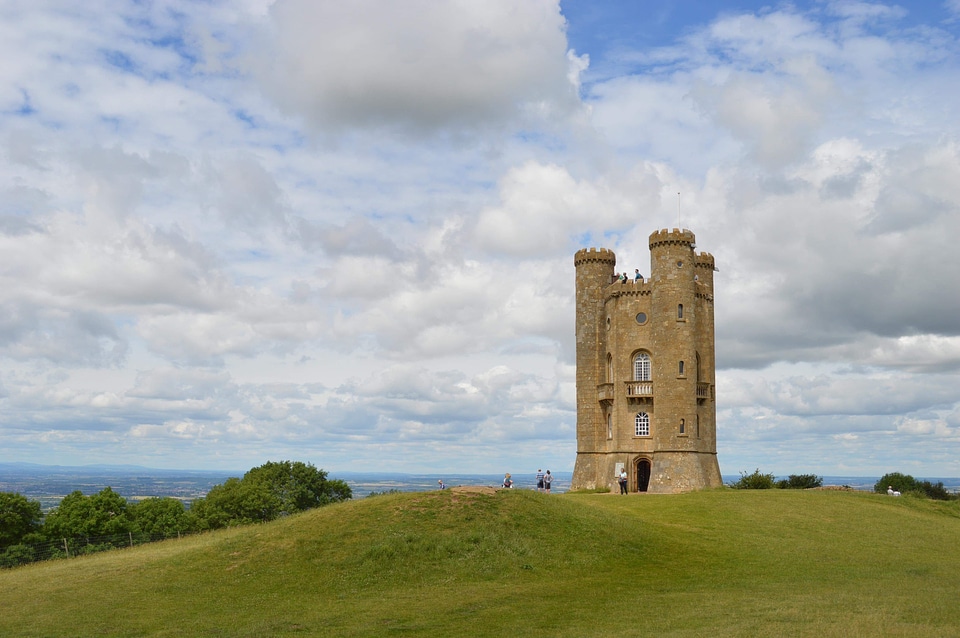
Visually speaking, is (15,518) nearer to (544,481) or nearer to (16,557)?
(16,557)

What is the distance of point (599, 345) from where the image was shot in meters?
67.2

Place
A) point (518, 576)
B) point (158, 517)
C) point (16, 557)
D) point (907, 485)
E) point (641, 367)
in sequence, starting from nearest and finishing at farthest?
point (518, 576), point (16, 557), point (641, 367), point (158, 517), point (907, 485)

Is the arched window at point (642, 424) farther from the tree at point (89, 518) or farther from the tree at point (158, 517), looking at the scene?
the tree at point (89, 518)

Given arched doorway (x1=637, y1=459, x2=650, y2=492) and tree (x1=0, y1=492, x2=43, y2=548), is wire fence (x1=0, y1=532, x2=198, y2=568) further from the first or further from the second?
arched doorway (x1=637, y1=459, x2=650, y2=492)

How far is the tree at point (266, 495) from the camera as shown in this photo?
64.9 m

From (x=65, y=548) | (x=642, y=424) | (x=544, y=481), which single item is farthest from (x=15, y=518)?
(x=642, y=424)

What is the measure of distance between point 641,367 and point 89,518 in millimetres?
41668

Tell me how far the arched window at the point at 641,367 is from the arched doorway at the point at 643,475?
6.47 m

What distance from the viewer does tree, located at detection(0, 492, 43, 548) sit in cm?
5509

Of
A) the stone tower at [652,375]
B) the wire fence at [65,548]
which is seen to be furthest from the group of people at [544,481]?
the wire fence at [65,548]

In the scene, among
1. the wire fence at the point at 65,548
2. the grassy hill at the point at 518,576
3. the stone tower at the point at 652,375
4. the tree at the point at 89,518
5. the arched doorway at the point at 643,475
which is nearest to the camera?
the grassy hill at the point at 518,576

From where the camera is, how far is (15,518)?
5550cm

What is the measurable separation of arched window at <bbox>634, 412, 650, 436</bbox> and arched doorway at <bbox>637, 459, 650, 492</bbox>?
229cm

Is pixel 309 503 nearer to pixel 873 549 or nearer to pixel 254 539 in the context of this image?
pixel 254 539
